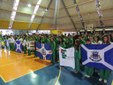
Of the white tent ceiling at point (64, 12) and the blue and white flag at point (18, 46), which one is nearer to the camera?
the blue and white flag at point (18, 46)

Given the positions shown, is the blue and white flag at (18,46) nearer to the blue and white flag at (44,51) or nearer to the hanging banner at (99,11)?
the blue and white flag at (44,51)

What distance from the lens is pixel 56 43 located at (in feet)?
25.0

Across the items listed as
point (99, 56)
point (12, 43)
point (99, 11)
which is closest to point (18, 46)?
point (12, 43)

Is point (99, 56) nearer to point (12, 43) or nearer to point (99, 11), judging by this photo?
point (12, 43)

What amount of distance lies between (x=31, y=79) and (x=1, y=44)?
1067 cm

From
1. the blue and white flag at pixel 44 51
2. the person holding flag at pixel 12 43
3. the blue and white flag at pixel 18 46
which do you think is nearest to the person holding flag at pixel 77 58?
the blue and white flag at pixel 44 51

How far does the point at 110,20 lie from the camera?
1912cm

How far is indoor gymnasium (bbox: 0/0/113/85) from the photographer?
15.8 ft

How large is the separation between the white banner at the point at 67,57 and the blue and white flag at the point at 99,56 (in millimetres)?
682

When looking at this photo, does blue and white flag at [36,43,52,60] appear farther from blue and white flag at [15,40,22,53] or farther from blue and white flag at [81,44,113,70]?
blue and white flag at [15,40,22,53]

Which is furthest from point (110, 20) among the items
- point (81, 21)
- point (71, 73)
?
point (71, 73)

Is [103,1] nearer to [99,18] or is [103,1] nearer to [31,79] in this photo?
[99,18]

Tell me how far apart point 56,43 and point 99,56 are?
3.42 m

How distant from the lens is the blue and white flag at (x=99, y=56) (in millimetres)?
4520
